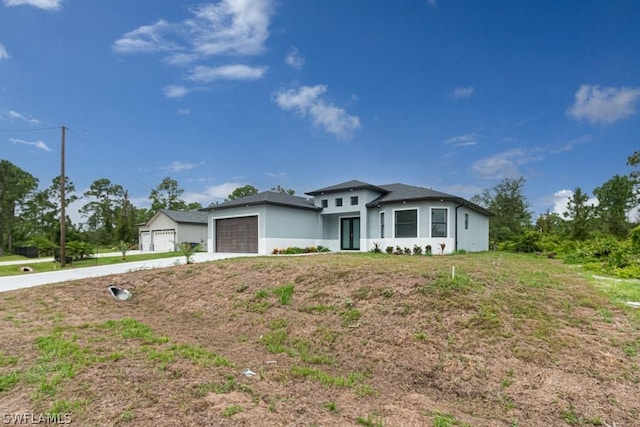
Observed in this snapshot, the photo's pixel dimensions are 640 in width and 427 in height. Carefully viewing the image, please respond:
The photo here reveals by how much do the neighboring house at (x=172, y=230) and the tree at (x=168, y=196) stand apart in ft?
54.1

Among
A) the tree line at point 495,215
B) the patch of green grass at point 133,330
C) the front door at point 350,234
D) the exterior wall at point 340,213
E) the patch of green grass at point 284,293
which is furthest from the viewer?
the tree line at point 495,215

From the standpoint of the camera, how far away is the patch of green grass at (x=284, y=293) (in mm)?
7262

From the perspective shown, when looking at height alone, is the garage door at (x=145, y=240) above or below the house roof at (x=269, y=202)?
below

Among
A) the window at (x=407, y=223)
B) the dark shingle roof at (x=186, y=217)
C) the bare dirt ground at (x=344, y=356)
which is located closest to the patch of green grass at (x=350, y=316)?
the bare dirt ground at (x=344, y=356)

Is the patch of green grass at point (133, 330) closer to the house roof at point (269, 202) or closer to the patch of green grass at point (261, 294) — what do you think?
the patch of green grass at point (261, 294)

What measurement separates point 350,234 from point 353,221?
0.89 meters

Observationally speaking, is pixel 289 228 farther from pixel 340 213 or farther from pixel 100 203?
pixel 100 203

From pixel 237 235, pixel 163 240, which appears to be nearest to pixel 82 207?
pixel 163 240

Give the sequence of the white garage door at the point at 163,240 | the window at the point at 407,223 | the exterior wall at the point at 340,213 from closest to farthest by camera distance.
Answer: the window at the point at 407,223
the exterior wall at the point at 340,213
the white garage door at the point at 163,240

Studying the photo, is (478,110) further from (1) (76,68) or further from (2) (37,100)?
(2) (37,100)

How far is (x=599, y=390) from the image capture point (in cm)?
371

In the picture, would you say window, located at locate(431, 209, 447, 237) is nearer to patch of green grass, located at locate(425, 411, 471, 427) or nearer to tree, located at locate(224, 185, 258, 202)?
patch of green grass, located at locate(425, 411, 471, 427)

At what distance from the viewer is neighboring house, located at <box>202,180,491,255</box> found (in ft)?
57.2

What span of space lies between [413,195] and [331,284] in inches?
465
